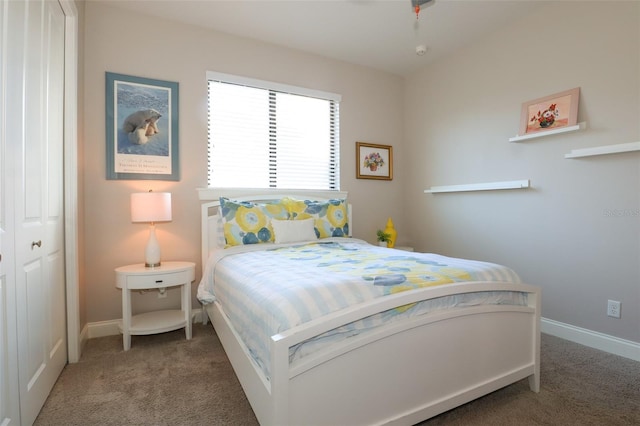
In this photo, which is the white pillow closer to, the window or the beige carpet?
the window

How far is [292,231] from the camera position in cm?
276

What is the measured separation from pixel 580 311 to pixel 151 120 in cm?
375

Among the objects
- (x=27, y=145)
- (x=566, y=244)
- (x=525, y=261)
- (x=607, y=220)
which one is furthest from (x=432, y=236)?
(x=27, y=145)

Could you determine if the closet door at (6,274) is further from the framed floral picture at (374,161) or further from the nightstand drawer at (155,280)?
the framed floral picture at (374,161)

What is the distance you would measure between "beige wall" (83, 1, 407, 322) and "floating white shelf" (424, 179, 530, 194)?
155 centimetres


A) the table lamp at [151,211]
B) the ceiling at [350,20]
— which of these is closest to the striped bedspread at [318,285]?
the table lamp at [151,211]

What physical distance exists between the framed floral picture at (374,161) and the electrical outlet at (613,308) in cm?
234

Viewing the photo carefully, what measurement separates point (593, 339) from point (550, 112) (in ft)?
5.74

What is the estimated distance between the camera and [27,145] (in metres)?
1.52

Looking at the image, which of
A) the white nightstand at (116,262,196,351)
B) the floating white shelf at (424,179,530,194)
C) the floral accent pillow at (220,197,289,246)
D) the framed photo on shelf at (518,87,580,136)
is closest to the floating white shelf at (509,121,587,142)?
the framed photo on shelf at (518,87,580,136)

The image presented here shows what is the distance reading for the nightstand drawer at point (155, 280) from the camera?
2.34m

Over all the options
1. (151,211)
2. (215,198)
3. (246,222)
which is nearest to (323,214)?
(246,222)

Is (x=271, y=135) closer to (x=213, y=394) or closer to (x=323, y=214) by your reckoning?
(x=323, y=214)

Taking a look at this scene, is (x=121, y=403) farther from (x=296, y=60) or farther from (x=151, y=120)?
(x=296, y=60)
